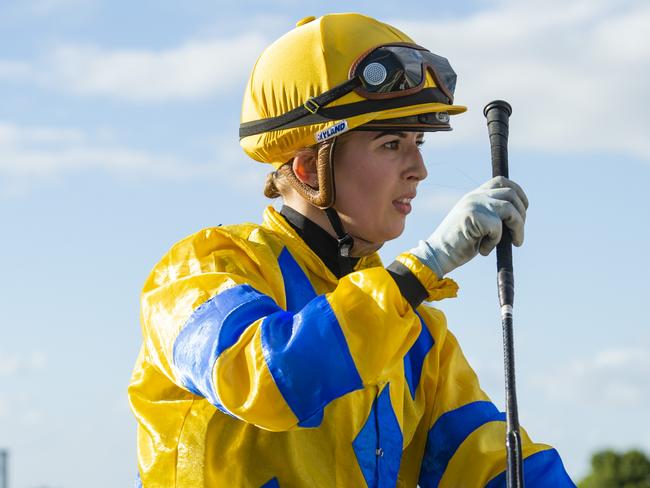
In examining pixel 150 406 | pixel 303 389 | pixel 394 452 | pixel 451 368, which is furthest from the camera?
pixel 451 368

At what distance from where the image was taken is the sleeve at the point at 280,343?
13.0 ft

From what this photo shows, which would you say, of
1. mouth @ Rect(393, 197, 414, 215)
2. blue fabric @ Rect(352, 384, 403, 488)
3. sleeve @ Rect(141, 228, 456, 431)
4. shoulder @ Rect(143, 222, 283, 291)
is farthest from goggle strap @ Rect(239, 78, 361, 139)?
blue fabric @ Rect(352, 384, 403, 488)

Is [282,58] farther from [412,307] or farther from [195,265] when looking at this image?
[412,307]

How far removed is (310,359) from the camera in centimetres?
395

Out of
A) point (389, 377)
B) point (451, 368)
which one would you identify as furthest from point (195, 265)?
point (451, 368)

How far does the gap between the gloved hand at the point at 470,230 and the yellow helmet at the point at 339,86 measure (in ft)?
2.03

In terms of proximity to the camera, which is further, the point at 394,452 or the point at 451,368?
the point at 451,368

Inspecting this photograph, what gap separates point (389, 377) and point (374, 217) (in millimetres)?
613

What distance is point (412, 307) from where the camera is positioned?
418 cm

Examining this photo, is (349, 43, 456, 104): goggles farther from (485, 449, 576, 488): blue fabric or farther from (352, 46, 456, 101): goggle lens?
(485, 449, 576, 488): blue fabric

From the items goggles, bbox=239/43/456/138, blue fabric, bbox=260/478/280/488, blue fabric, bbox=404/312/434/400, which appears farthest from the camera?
blue fabric, bbox=404/312/434/400

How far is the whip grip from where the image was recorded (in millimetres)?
4496

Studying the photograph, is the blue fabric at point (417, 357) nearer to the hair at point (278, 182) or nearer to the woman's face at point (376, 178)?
the woman's face at point (376, 178)

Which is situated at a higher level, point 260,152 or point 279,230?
point 260,152
